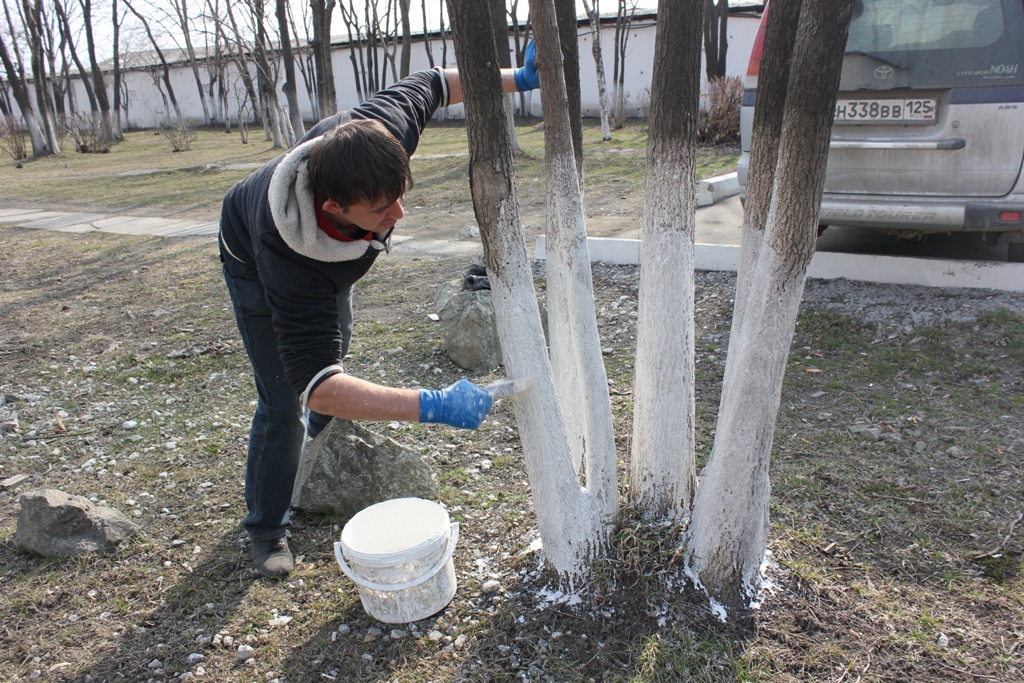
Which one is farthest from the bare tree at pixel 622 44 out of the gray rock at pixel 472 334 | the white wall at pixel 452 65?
the gray rock at pixel 472 334

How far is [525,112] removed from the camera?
25672 millimetres

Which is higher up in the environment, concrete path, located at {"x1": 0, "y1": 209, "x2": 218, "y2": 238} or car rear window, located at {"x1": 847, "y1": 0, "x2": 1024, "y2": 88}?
car rear window, located at {"x1": 847, "y1": 0, "x2": 1024, "y2": 88}

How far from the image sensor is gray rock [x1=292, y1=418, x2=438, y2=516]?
2.81 meters

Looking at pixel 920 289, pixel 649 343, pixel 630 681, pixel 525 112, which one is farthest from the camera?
pixel 525 112

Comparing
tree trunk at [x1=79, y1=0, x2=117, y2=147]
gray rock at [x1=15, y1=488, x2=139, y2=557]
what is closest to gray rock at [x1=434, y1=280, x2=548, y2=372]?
gray rock at [x1=15, y1=488, x2=139, y2=557]

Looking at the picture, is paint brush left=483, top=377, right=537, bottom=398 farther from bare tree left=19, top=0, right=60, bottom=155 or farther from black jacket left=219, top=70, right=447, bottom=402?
bare tree left=19, top=0, right=60, bottom=155

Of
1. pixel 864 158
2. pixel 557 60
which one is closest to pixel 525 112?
pixel 864 158

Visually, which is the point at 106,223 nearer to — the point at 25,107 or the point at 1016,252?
the point at 1016,252

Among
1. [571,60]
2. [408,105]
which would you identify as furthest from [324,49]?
[571,60]

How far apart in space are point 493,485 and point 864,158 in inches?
112

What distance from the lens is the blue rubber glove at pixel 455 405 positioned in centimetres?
193

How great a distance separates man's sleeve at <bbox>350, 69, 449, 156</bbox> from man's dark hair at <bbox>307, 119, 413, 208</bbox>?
51cm

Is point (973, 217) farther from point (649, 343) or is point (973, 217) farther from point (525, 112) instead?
point (525, 112)

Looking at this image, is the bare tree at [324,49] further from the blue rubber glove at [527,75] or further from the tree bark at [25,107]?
the tree bark at [25,107]
